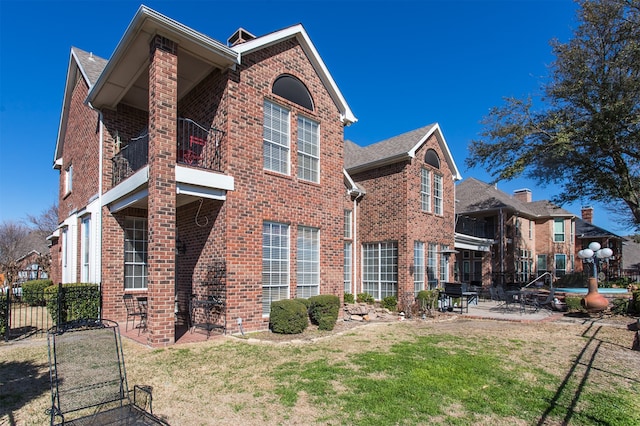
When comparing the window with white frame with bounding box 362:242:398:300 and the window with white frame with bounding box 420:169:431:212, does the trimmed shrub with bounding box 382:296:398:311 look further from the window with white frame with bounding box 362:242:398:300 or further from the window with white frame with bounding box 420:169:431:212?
the window with white frame with bounding box 420:169:431:212

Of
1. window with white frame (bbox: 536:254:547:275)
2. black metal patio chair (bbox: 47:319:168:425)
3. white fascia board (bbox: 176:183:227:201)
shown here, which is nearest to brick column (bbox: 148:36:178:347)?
white fascia board (bbox: 176:183:227:201)

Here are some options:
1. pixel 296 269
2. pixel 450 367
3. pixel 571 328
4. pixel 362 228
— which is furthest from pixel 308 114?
pixel 571 328

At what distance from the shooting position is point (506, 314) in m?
15.0

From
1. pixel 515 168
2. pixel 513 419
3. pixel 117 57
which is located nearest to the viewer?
pixel 513 419

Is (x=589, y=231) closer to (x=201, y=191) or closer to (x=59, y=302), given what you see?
(x=201, y=191)

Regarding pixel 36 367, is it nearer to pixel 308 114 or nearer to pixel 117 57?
pixel 117 57

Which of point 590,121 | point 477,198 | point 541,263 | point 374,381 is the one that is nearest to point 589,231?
point 541,263

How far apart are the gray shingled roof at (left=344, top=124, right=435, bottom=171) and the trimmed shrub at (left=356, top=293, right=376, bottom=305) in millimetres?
5814

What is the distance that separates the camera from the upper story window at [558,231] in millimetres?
31453

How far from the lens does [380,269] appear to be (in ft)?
55.2

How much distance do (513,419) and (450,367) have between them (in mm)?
2136

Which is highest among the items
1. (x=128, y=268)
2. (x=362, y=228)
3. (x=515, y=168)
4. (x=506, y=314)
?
(x=515, y=168)

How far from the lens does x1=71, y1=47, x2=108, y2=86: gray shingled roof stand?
1305cm

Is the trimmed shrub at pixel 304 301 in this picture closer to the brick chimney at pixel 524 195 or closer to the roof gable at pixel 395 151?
the roof gable at pixel 395 151
